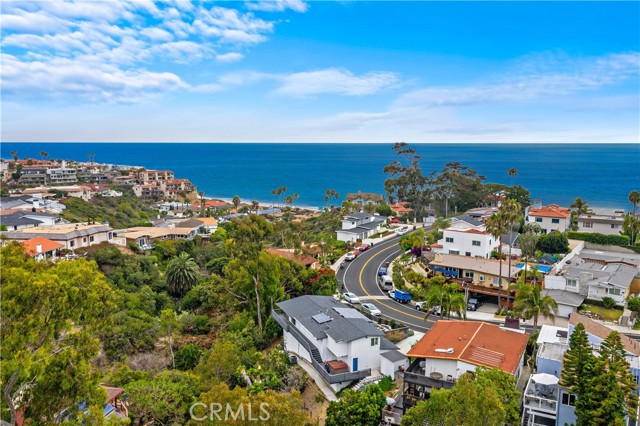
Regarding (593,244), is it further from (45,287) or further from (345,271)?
(45,287)

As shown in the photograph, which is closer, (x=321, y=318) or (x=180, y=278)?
(x=321, y=318)

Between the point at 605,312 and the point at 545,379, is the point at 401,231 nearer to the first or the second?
the point at 605,312

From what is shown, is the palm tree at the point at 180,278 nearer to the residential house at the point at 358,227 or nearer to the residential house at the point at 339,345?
the residential house at the point at 339,345

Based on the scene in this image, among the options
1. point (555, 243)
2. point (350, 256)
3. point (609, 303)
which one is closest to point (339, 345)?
point (609, 303)

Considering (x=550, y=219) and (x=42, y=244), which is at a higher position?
(x=550, y=219)

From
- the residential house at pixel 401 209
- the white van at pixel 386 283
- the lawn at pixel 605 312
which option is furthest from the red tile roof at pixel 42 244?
the residential house at pixel 401 209

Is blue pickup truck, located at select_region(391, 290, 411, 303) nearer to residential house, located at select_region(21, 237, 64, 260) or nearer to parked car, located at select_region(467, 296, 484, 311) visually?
parked car, located at select_region(467, 296, 484, 311)

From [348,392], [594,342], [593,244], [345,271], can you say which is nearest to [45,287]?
[348,392]
